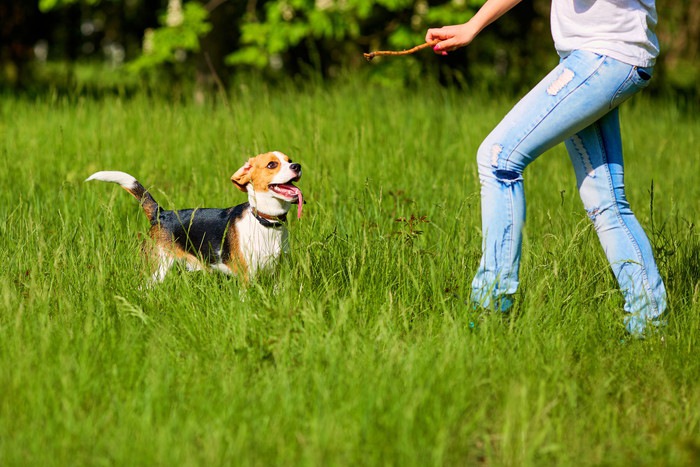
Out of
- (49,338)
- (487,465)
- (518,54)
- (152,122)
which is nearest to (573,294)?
(487,465)

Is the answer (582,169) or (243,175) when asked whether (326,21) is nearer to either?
(243,175)

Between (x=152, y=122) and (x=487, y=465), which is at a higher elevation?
(x=152, y=122)

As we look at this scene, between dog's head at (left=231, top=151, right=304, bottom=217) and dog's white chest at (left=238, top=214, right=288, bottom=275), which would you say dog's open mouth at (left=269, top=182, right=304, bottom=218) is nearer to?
dog's head at (left=231, top=151, right=304, bottom=217)

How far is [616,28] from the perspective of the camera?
354 centimetres

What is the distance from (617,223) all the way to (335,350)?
4.73 ft

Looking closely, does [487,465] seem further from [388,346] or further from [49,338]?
[49,338]

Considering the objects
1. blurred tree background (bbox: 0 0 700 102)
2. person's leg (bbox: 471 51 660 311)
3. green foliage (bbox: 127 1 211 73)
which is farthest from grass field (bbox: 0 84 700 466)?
green foliage (bbox: 127 1 211 73)

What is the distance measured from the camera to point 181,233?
14.4 ft

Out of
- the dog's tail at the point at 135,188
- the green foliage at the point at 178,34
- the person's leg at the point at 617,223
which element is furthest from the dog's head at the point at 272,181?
the green foliage at the point at 178,34

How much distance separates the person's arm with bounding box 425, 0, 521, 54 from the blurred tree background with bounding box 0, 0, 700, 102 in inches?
116

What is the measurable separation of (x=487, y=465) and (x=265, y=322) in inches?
47.1

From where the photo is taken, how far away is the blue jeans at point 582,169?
3545 millimetres

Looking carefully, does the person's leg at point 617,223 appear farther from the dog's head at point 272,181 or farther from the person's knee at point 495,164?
the dog's head at point 272,181

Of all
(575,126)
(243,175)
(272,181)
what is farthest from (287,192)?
(575,126)
